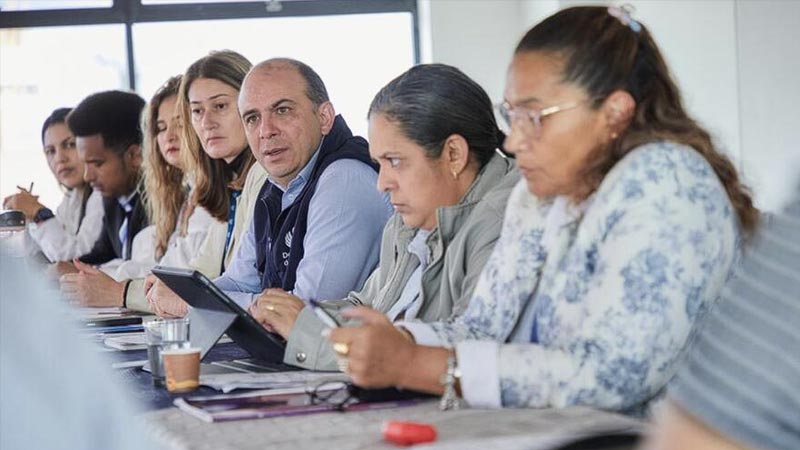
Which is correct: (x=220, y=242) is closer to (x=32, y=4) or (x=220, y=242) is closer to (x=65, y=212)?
(x=65, y=212)

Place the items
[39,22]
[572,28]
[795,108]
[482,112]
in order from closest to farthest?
1. [572,28]
2. [482,112]
3. [795,108]
4. [39,22]

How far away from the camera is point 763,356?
1.91 ft

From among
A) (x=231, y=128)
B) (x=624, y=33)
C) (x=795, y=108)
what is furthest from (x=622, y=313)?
(x=795, y=108)

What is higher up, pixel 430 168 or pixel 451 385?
pixel 430 168

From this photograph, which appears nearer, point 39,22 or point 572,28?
point 572,28

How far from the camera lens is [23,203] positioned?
5.82 meters

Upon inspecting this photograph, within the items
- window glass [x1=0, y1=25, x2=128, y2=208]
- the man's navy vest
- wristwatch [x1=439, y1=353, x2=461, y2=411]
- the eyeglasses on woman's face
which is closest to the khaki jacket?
the man's navy vest

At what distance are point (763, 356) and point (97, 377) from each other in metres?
0.37

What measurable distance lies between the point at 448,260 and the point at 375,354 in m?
0.56

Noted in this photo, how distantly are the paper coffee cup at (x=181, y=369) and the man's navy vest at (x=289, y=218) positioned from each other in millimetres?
1195

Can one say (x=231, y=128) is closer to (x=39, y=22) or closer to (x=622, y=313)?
(x=622, y=313)

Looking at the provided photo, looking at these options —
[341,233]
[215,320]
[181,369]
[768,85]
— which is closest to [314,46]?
[768,85]

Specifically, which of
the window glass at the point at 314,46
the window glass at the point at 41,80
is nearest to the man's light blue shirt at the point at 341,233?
the window glass at the point at 314,46

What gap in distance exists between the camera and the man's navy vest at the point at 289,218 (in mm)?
3127
